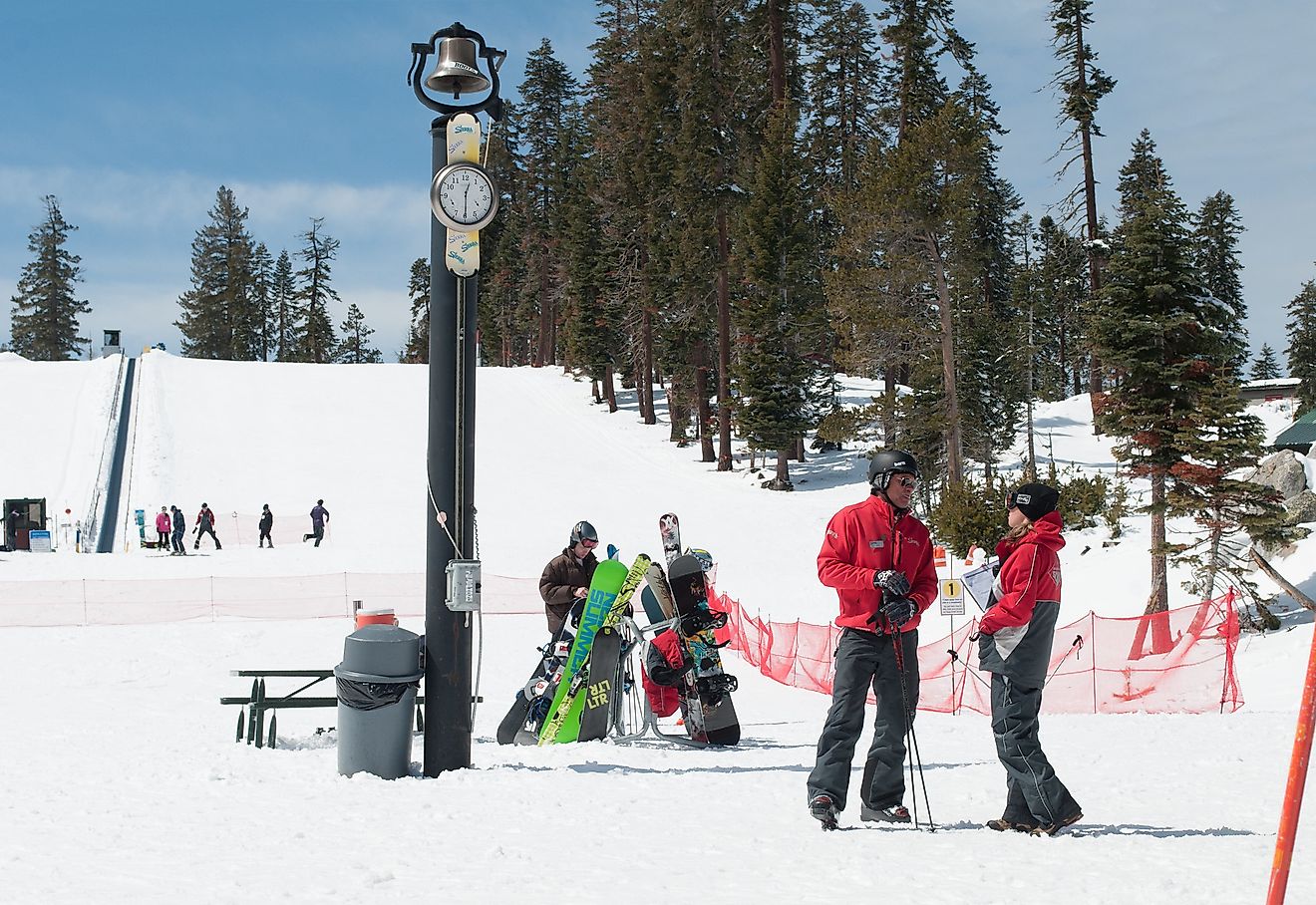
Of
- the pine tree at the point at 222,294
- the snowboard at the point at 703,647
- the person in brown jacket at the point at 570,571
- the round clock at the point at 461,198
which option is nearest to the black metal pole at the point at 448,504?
the round clock at the point at 461,198

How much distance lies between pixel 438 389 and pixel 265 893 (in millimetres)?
3887

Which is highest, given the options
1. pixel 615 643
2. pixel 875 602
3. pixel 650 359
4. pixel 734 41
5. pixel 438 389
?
pixel 734 41

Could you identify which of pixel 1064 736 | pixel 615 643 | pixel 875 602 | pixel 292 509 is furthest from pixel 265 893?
pixel 292 509

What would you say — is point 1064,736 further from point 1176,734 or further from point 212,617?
point 212,617

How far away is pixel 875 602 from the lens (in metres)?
5.65

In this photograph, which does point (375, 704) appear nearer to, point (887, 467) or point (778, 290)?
point (887, 467)

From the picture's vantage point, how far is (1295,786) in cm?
309

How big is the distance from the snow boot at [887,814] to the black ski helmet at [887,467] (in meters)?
1.59

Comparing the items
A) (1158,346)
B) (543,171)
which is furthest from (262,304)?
(1158,346)

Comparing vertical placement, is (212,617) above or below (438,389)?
below

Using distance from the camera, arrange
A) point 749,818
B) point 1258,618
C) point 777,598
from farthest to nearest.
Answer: point 777,598, point 1258,618, point 749,818

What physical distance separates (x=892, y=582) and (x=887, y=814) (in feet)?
3.94

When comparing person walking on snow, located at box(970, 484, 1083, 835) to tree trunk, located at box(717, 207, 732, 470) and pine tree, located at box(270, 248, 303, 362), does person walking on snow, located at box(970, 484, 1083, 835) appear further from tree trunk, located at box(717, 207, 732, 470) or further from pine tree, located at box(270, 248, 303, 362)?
pine tree, located at box(270, 248, 303, 362)

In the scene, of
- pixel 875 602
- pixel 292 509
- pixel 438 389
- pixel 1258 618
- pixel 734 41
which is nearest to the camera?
pixel 875 602
